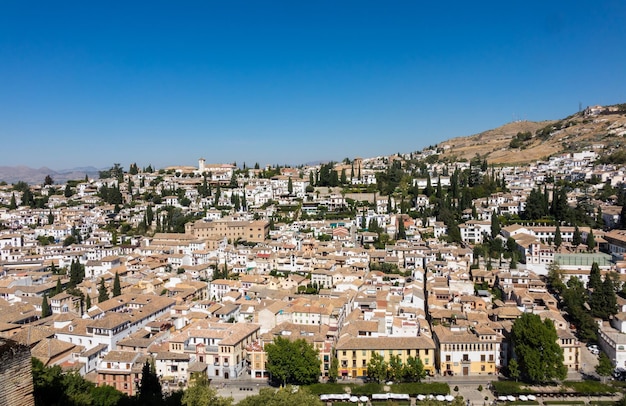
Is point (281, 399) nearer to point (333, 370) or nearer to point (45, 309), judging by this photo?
point (333, 370)

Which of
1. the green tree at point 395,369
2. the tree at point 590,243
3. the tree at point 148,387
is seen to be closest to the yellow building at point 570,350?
the green tree at point 395,369

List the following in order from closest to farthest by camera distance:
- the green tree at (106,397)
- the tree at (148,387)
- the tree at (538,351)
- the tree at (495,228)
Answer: the green tree at (106,397), the tree at (148,387), the tree at (538,351), the tree at (495,228)

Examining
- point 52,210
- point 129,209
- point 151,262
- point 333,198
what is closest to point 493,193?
point 333,198

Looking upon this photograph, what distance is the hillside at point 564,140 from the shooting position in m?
64.7

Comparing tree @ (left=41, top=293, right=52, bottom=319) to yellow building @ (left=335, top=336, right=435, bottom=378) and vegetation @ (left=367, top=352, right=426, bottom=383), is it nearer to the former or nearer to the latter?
yellow building @ (left=335, top=336, right=435, bottom=378)

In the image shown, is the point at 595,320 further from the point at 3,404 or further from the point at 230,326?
the point at 3,404

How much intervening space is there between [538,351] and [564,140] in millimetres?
62650

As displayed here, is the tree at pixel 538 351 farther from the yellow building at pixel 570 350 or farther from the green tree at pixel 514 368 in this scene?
the yellow building at pixel 570 350

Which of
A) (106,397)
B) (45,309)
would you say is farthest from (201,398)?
(45,309)

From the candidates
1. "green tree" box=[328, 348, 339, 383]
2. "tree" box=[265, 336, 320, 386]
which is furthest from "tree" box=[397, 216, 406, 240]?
"tree" box=[265, 336, 320, 386]

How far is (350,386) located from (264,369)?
360 centimetres

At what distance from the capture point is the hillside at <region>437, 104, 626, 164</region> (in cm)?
6469

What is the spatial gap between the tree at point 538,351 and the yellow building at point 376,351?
329 centimetres

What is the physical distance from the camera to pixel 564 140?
7112cm
